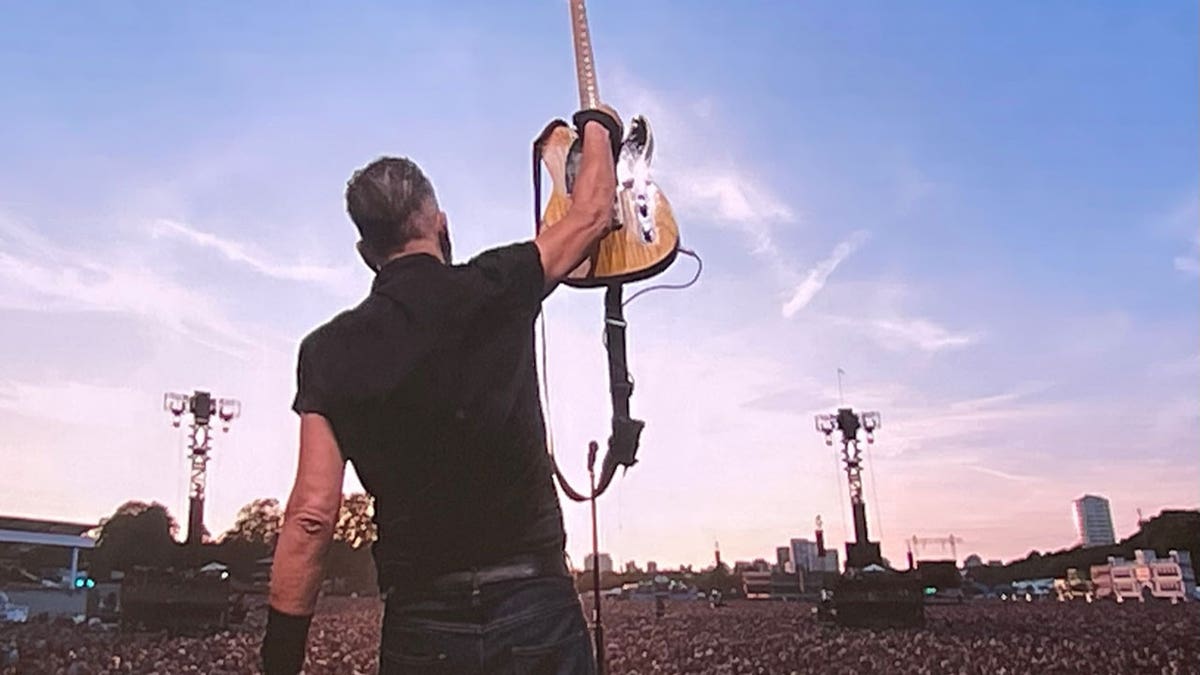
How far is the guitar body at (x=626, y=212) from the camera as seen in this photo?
2.04m

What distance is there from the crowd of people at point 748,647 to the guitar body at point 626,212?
7660 millimetres

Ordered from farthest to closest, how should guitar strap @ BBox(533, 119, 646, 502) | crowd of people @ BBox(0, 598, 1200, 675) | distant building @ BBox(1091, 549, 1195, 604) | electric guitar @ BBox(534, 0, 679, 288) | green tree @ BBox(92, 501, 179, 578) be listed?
green tree @ BBox(92, 501, 179, 578)
distant building @ BBox(1091, 549, 1195, 604)
crowd of people @ BBox(0, 598, 1200, 675)
electric guitar @ BBox(534, 0, 679, 288)
guitar strap @ BBox(533, 119, 646, 502)

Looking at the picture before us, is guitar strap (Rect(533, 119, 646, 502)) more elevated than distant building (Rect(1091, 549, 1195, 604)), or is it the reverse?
guitar strap (Rect(533, 119, 646, 502))

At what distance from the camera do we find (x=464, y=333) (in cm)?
143

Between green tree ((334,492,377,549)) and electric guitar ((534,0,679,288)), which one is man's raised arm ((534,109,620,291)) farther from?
green tree ((334,492,377,549))

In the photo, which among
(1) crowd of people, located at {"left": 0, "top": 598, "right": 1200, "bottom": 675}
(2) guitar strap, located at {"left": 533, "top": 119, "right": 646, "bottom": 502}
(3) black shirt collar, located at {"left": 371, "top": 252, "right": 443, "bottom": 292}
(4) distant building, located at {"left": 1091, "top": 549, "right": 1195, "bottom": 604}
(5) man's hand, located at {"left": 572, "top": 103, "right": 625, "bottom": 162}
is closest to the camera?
(3) black shirt collar, located at {"left": 371, "top": 252, "right": 443, "bottom": 292}

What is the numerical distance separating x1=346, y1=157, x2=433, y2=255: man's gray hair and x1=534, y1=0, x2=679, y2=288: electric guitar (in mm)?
504

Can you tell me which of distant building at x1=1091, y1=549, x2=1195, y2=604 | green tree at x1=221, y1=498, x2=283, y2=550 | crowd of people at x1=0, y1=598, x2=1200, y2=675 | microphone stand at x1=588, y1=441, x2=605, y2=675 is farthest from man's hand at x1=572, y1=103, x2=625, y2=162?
green tree at x1=221, y1=498, x2=283, y2=550

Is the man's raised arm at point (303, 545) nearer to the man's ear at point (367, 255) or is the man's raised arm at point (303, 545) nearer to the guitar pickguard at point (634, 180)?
the man's ear at point (367, 255)

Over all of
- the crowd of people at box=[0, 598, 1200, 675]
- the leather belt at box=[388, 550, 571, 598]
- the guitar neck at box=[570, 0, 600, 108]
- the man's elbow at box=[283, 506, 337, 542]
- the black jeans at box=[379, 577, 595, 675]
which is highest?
the guitar neck at box=[570, 0, 600, 108]

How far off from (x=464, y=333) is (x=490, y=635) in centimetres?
46

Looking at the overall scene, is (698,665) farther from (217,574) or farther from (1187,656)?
(217,574)

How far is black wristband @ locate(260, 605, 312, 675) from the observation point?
1433 mm

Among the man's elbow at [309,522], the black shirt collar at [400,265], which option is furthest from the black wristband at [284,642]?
the black shirt collar at [400,265]
